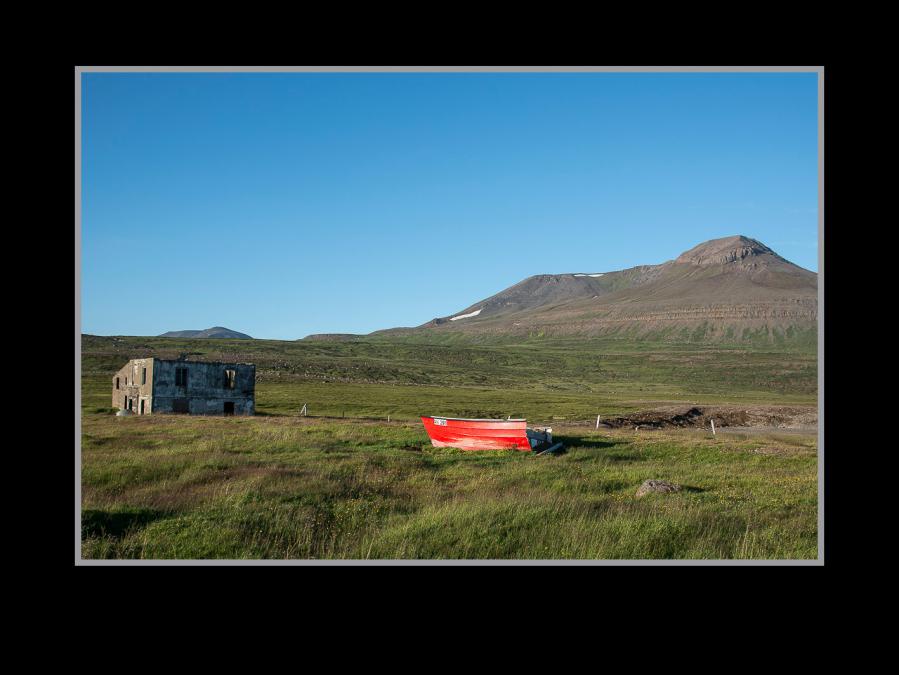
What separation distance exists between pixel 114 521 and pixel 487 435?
14.6m

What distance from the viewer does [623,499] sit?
12977mm

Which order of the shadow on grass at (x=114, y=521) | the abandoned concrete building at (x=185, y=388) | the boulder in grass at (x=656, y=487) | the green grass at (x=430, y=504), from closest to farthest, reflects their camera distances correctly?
the green grass at (x=430, y=504)
the shadow on grass at (x=114, y=521)
the boulder in grass at (x=656, y=487)
the abandoned concrete building at (x=185, y=388)

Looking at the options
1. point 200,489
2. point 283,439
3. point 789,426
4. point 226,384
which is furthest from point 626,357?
point 200,489

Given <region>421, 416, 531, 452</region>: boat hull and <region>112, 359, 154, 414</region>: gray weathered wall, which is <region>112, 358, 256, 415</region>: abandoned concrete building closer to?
<region>112, 359, 154, 414</region>: gray weathered wall

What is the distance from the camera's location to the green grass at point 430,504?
9281mm

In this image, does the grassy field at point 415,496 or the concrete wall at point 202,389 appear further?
the concrete wall at point 202,389

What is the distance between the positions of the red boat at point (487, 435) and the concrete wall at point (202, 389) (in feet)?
86.9

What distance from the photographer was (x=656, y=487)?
14211mm

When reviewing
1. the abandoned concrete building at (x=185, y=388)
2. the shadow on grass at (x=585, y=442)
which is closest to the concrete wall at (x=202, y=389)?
the abandoned concrete building at (x=185, y=388)

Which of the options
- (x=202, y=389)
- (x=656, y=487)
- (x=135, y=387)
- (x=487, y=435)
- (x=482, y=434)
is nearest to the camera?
(x=656, y=487)

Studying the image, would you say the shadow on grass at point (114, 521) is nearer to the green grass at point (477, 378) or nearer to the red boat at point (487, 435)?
the red boat at point (487, 435)

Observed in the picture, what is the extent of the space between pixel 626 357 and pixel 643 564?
564 feet

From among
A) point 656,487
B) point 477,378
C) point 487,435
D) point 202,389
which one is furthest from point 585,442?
point 477,378

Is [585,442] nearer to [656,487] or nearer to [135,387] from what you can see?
[656,487]
